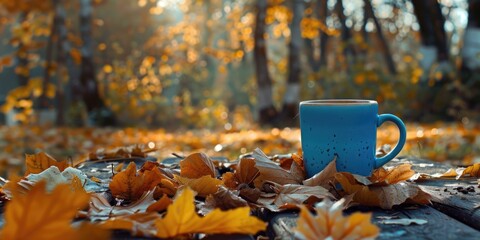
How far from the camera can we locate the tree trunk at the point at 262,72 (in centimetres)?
752

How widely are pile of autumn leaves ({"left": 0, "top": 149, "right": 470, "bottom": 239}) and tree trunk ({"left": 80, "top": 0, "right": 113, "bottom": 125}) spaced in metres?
6.67

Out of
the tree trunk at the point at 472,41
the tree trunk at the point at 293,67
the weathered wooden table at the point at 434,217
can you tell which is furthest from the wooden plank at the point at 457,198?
the tree trunk at the point at 293,67

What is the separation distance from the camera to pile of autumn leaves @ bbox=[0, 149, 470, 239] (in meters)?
0.62

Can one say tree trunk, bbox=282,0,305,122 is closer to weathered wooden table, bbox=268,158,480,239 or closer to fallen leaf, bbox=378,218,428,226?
weathered wooden table, bbox=268,158,480,239

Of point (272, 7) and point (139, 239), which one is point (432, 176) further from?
point (272, 7)

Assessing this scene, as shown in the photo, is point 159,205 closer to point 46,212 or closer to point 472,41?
point 46,212

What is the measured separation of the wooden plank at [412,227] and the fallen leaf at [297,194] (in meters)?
0.05

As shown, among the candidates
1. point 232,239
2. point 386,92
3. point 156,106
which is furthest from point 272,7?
point 232,239

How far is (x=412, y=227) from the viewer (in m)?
0.88

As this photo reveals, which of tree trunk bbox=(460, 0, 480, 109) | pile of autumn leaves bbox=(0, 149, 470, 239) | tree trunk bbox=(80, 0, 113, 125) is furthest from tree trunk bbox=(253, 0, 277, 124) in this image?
pile of autumn leaves bbox=(0, 149, 470, 239)

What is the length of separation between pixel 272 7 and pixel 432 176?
6756 mm

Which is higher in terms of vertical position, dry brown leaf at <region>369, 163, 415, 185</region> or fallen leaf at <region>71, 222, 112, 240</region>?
fallen leaf at <region>71, 222, 112, 240</region>

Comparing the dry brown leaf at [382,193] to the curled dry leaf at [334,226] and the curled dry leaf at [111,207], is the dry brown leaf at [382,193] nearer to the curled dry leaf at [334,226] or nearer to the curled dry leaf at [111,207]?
the curled dry leaf at [334,226]

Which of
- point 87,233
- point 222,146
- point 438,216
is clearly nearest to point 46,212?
point 87,233
